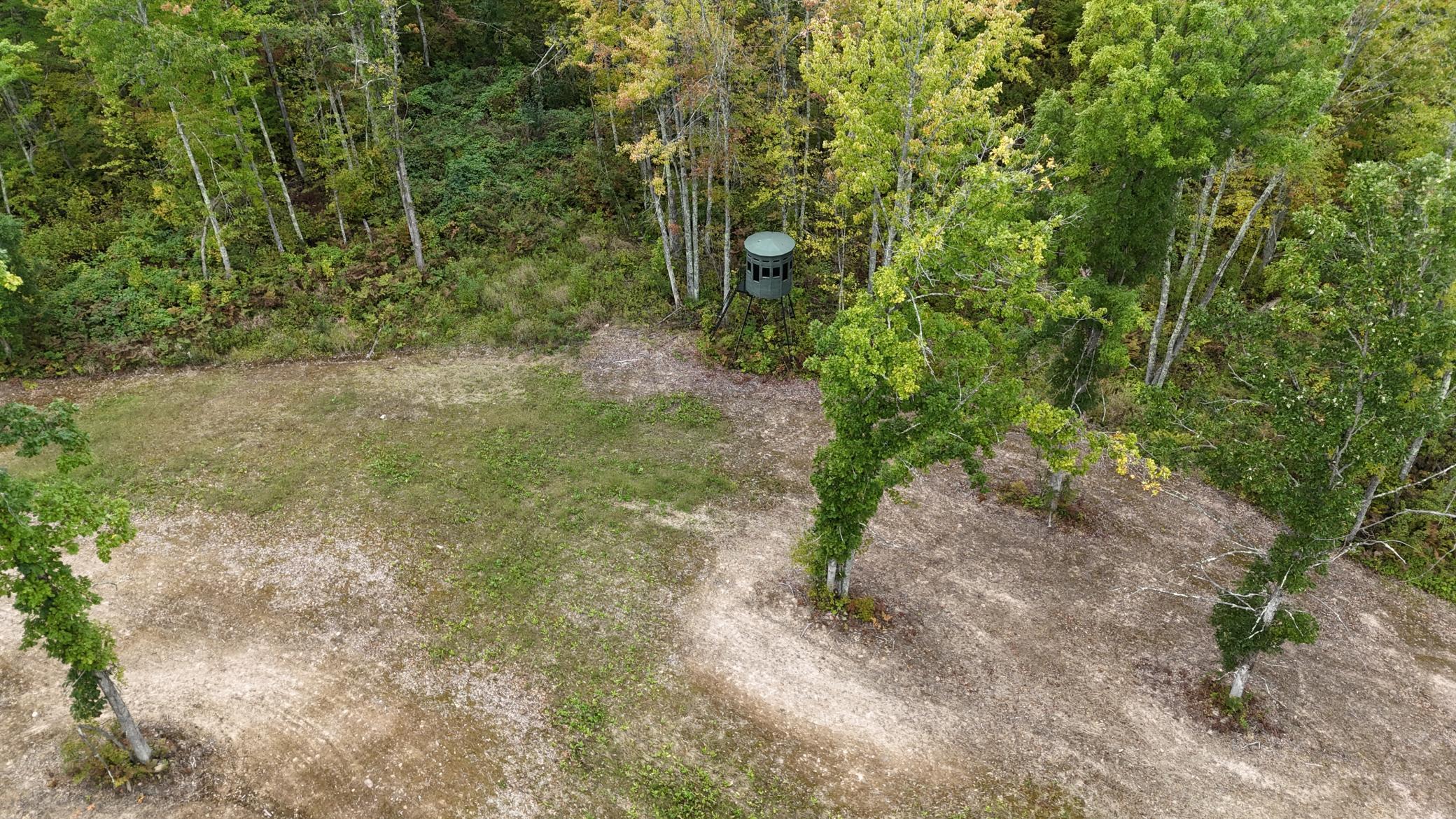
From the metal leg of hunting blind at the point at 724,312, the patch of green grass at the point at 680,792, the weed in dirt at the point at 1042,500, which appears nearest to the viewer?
the patch of green grass at the point at 680,792

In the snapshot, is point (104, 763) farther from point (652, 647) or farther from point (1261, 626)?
point (1261, 626)

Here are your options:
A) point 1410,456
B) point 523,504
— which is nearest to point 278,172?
point 523,504

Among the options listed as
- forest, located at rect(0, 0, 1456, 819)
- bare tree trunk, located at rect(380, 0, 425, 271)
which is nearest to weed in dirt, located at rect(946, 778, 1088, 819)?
forest, located at rect(0, 0, 1456, 819)

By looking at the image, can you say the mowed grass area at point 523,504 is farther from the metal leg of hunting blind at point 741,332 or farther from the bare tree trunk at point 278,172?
the bare tree trunk at point 278,172

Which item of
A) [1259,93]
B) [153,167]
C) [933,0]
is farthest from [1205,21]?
[153,167]

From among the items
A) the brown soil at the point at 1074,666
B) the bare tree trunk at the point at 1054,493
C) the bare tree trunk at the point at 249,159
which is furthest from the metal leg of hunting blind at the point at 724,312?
the bare tree trunk at the point at 249,159

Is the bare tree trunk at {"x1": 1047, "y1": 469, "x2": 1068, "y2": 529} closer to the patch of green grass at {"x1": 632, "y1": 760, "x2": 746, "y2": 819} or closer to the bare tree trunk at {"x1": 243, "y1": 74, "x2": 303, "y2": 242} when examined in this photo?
the patch of green grass at {"x1": 632, "y1": 760, "x2": 746, "y2": 819}

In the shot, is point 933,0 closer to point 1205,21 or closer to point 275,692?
point 1205,21
